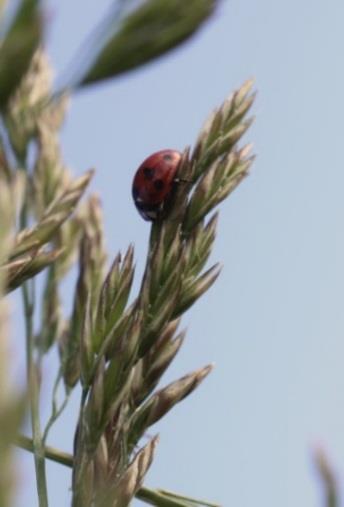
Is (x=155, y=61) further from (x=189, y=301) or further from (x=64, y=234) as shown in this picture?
(x=64, y=234)

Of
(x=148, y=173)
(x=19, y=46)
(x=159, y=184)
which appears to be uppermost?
(x=148, y=173)

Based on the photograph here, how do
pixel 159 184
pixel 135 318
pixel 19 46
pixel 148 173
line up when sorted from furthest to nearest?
pixel 148 173
pixel 159 184
pixel 135 318
pixel 19 46

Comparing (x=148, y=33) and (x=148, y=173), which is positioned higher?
(x=148, y=173)

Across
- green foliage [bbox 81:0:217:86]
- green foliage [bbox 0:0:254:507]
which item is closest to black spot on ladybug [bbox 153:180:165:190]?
green foliage [bbox 0:0:254:507]

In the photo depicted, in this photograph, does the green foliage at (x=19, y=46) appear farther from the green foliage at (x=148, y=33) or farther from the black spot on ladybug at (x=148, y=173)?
the black spot on ladybug at (x=148, y=173)

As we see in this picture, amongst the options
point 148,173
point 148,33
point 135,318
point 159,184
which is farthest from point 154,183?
point 148,33

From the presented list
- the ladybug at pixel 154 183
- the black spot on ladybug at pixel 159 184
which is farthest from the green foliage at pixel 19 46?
the black spot on ladybug at pixel 159 184

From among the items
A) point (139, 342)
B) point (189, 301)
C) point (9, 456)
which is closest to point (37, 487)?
point (139, 342)

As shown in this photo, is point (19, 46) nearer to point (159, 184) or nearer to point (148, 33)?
point (148, 33)

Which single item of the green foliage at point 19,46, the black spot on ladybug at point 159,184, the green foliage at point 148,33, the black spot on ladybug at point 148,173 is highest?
the black spot on ladybug at point 148,173
